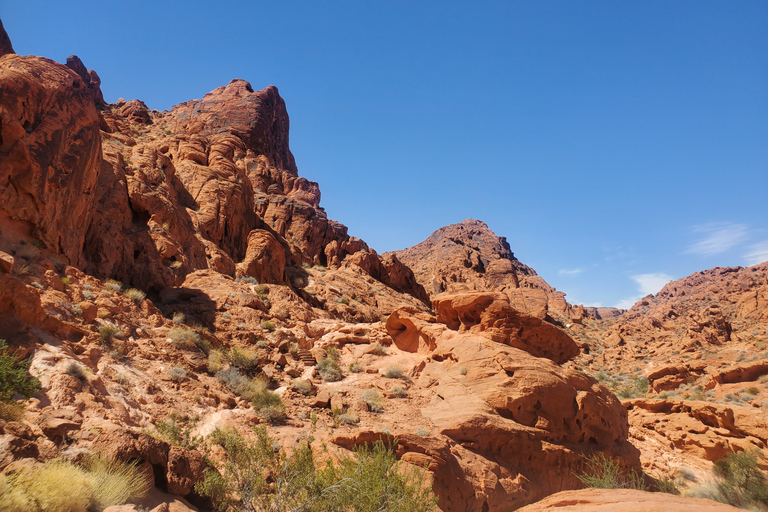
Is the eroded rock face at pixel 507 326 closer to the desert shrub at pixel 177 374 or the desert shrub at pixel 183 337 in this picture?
the desert shrub at pixel 183 337

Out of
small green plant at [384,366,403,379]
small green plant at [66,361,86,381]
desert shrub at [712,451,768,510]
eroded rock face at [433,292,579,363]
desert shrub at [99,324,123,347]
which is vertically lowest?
desert shrub at [712,451,768,510]

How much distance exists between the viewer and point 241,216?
27516mm

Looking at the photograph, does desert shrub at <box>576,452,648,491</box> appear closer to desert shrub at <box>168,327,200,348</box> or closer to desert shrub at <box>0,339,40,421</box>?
desert shrub at <box>168,327,200,348</box>

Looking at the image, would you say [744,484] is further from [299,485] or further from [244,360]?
[244,360]

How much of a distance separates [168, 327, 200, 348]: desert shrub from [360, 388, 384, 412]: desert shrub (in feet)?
18.0

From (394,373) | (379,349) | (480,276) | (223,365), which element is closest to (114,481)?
(223,365)

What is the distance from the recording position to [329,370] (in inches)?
528

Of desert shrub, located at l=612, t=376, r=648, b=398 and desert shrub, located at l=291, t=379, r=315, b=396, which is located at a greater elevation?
desert shrub, located at l=291, t=379, r=315, b=396

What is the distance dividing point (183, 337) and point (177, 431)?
4530 mm

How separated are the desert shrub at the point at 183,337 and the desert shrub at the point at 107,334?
164cm

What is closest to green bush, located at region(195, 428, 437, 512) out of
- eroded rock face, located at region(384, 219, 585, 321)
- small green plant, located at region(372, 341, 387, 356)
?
small green plant, located at region(372, 341, 387, 356)

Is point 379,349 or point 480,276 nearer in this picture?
point 379,349

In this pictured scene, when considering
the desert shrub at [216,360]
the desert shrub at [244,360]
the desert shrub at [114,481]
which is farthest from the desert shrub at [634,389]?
the desert shrub at [114,481]

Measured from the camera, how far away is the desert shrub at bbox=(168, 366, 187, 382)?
32.3 feet
